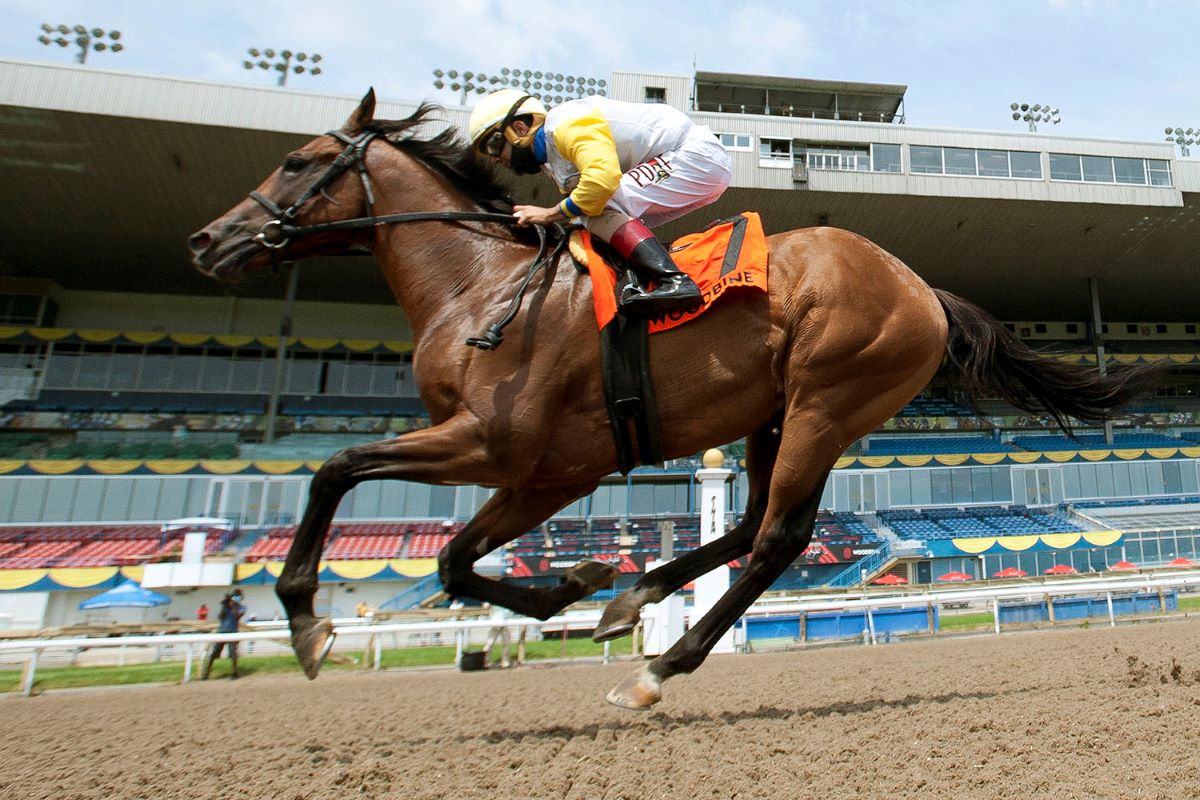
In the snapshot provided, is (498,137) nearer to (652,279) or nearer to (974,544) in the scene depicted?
(652,279)

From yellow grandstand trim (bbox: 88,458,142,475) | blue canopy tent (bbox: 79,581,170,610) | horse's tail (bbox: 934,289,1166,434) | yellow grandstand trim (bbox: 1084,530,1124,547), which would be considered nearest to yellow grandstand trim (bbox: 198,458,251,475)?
yellow grandstand trim (bbox: 88,458,142,475)

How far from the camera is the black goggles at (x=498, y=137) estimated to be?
3.33 meters

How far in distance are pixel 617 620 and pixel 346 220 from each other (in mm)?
2154

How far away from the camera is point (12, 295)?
30.3 meters

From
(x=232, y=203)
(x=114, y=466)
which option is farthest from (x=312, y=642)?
(x=232, y=203)

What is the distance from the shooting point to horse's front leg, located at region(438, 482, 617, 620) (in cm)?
331

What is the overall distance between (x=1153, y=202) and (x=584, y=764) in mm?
29063

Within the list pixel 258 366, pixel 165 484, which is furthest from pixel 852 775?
pixel 258 366

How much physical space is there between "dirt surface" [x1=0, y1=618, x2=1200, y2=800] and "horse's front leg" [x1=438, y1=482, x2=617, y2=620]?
63cm

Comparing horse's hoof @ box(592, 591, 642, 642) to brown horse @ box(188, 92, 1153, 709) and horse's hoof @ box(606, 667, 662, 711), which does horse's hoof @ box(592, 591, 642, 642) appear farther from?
horse's hoof @ box(606, 667, 662, 711)

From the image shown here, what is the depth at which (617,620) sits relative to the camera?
10.9 feet

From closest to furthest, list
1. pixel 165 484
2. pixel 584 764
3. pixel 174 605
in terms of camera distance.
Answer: pixel 584 764 → pixel 174 605 → pixel 165 484

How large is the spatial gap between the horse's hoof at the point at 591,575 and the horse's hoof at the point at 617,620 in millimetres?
159

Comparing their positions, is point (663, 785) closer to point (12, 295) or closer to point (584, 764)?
point (584, 764)
